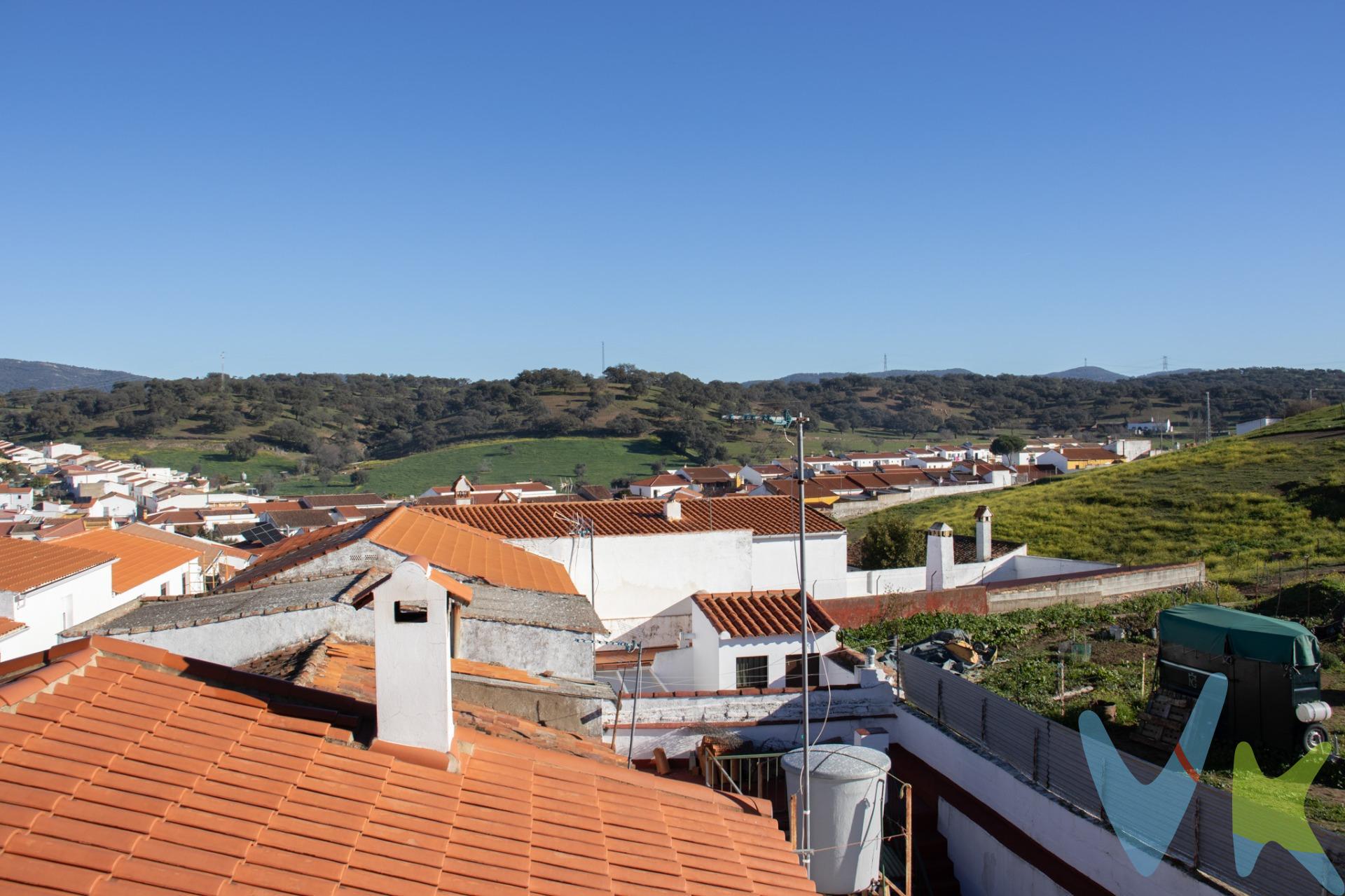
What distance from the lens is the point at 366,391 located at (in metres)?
127

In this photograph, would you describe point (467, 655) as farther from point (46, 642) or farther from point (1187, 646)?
point (46, 642)

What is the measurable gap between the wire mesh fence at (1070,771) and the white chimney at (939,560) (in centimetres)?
1087

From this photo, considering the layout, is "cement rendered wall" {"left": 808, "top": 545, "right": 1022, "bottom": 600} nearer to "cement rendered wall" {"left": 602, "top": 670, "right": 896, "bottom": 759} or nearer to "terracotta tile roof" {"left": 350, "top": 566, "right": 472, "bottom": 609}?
"cement rendered wall" {"left": 602, "top": 670, "right": 896, "bottom": 759}

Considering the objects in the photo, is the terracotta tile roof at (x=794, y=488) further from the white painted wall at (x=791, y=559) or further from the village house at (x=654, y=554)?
the village house at (x=654, y=554)

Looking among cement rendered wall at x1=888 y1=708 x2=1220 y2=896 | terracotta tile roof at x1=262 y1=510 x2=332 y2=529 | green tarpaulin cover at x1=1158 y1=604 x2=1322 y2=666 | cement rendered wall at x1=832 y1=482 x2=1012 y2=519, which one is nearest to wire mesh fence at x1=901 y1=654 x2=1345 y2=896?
cement rendered wall at x1=888 y1=708 x2=1220 y2=896

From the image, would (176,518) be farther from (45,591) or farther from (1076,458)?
(1076,458)

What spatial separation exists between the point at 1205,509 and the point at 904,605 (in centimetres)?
1907

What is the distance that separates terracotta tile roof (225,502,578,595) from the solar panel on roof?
1909cm

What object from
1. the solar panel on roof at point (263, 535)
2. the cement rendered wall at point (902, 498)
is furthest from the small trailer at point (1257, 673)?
the cement rendered wall at point (902, 498)

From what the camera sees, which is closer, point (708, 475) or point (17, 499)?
point (17, 499)

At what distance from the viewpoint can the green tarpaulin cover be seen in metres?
9.80

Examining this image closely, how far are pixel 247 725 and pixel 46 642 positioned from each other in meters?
13.8

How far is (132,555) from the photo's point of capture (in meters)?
22.4

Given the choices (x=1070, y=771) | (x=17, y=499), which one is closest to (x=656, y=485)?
(x=17, y=499)
